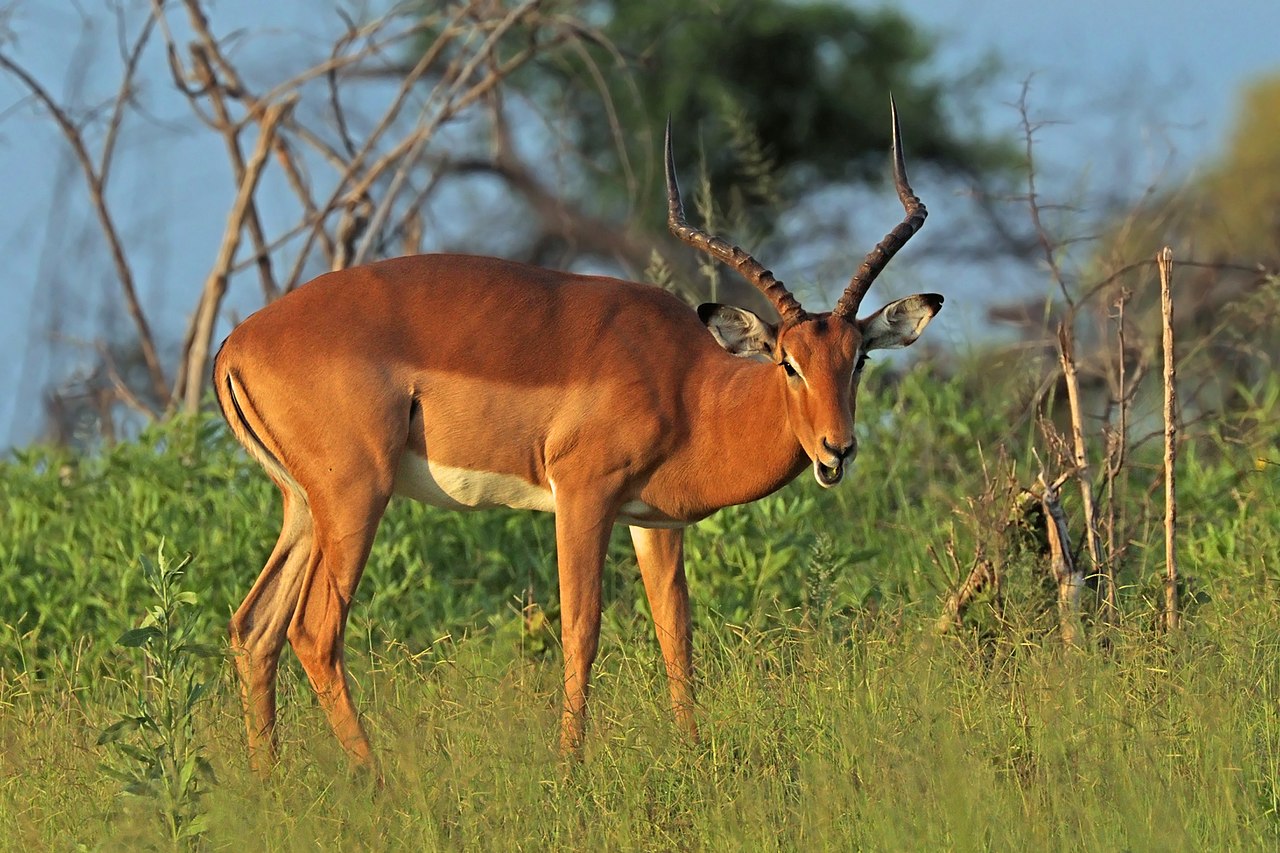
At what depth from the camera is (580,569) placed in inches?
197

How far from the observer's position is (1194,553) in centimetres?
622

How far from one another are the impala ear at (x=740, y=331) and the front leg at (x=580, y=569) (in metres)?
0.61

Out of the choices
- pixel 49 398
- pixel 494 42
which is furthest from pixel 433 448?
pixel 49 398

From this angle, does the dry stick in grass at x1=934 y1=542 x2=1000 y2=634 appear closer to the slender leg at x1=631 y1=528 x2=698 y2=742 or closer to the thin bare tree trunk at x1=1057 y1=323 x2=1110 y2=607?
the thin bare tree trunk at x1=1057 y1=323 x2=1110 y2=607

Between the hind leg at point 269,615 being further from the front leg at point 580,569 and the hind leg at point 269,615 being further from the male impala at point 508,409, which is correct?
the front leg at point 580,569

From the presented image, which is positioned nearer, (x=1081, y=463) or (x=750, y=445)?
(x=750, y=445)

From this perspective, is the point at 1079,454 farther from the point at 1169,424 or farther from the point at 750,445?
the point at 750,445

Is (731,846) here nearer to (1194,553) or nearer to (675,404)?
(675,404)

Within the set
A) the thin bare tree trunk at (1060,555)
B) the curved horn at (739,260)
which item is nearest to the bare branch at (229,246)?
the curved horn at (739,260)

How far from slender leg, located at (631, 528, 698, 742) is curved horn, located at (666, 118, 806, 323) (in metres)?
0.93

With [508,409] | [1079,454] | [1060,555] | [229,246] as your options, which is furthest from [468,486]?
[229,246]

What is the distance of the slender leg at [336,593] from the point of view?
4984 mm

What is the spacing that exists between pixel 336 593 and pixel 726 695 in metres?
1.22

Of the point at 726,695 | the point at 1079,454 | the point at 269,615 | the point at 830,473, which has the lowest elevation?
the point at 726,695
